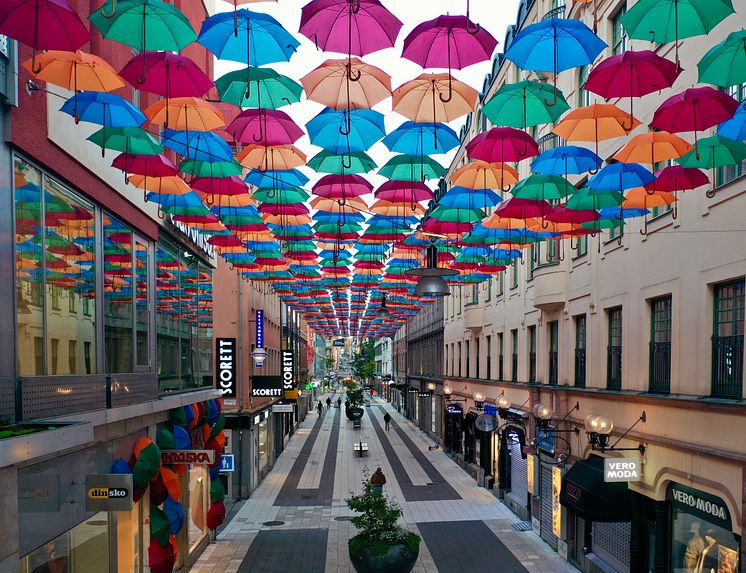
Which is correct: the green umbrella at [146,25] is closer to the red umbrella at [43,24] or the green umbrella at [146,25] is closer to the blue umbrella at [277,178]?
the red umbrella at [43,24]

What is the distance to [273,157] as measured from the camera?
12000 mm

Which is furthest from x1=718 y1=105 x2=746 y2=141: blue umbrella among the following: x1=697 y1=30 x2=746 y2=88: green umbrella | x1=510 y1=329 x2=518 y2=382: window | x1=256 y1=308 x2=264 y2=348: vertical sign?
x1=256 y1=308 x2=264 y2=348: vertical sign

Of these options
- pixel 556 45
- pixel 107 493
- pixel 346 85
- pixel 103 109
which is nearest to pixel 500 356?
pixel 107 493

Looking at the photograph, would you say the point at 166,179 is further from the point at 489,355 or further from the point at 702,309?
the point at 489,355

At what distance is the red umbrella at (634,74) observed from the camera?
819 centimetres

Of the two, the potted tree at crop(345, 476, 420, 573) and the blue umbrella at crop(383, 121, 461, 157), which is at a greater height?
the blue umbrella at crop(383, 121, 461, 157)

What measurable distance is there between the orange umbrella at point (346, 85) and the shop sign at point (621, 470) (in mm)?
8587

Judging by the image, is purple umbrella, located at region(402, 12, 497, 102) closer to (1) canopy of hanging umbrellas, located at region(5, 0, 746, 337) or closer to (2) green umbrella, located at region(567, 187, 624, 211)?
(1) canopy of hanging umbrellas, located at region(5, 0, 746, 337)

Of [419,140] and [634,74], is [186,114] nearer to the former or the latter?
[419,140]

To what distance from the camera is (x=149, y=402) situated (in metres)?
14.0

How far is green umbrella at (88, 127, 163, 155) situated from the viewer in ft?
34.1

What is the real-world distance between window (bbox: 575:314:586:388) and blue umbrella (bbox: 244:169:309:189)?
9443 mm

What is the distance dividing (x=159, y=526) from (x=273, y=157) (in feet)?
25.7

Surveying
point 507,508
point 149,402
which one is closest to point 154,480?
point 149,402
